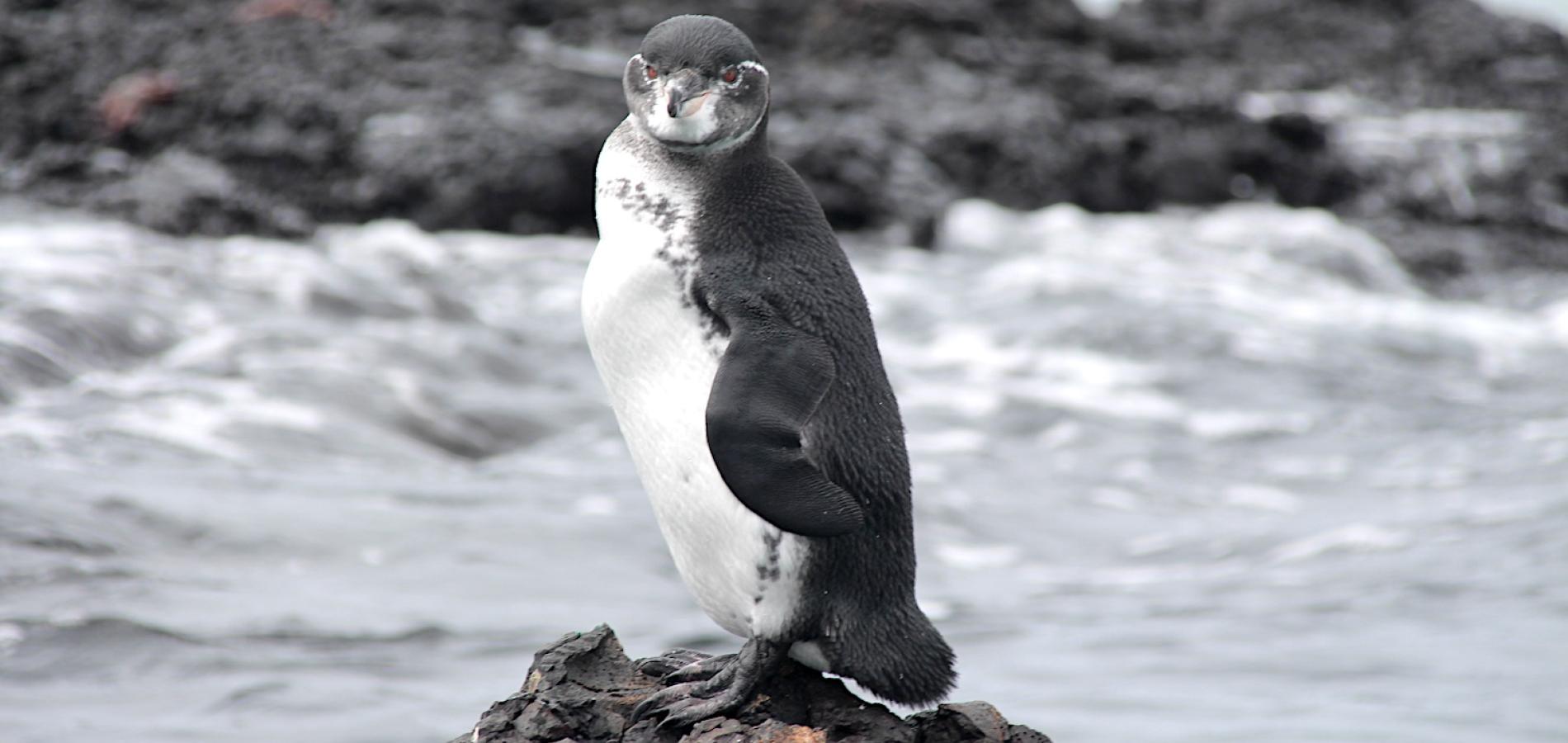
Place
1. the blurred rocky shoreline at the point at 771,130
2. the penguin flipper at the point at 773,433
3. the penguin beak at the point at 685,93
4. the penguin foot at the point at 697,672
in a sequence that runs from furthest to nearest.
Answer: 1. the blurred rocky shoreline at the point at 771,130
2. the penguin foot at the point at 697,672
3. the penguin beak at the point at 685,93
4. the penguin flipper at the point at 773,433

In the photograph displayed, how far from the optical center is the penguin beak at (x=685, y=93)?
10.4ft

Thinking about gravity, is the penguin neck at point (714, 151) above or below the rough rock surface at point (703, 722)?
above

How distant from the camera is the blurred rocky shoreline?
16438mm

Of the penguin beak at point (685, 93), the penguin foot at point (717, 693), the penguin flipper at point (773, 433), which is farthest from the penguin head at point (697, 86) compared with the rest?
the penguin foot at point (717, 693)

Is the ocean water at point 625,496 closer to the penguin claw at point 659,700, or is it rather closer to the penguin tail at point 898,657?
the penguin claw at point 659,700

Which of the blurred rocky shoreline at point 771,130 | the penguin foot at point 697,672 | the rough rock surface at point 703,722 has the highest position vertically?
the blurred rocky shoreline at point 771,130

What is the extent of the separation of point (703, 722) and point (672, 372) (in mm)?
693

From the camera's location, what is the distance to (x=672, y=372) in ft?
10.9

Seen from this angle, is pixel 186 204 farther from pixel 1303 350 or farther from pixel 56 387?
pixel 1303 350

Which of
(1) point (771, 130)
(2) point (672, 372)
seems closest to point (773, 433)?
(2) point (672, 372)

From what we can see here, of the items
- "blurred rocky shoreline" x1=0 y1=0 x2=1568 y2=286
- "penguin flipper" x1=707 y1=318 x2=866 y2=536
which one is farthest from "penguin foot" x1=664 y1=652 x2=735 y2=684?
"blurred rocky shoreline" x1=0 y1=0 x2=1568 y2=286

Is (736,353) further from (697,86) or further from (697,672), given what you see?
(697,672)

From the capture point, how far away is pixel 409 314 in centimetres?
1250

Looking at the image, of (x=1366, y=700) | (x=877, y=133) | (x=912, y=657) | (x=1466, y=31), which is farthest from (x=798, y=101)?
(x=1466, y=31)
